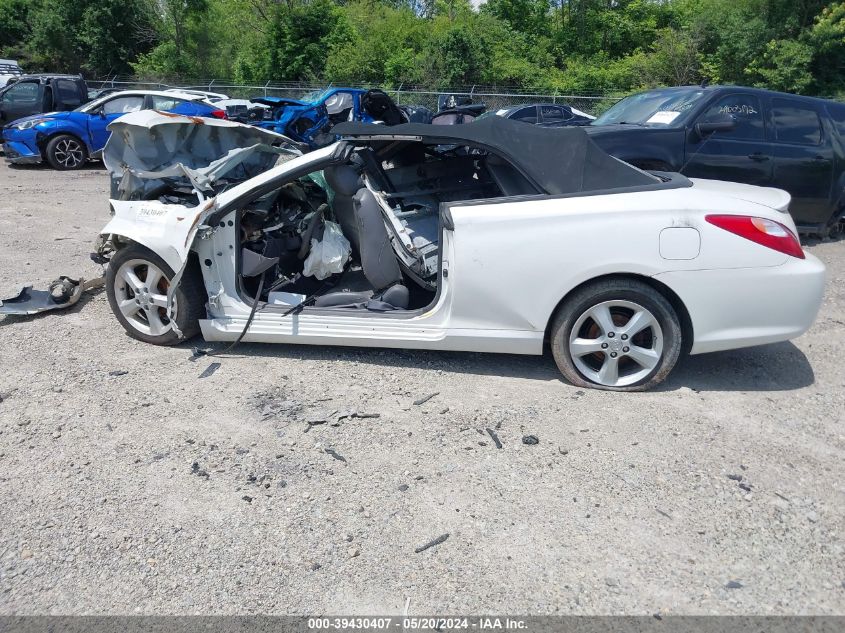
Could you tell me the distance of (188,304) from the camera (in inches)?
180

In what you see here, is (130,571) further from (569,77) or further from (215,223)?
(569,77)

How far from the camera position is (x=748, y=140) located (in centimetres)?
759

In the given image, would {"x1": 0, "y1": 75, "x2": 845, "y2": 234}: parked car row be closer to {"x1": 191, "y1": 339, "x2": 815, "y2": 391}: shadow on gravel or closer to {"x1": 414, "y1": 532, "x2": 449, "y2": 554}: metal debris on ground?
{"x1": 191, "y1": 339, "x2": 815, "y2": 391}: shadow on gravel

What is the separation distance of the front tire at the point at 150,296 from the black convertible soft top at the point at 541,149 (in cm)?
147

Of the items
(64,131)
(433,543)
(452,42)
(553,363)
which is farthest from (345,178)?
(452,42)

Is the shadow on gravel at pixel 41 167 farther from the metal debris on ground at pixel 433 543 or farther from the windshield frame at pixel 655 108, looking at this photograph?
the metal debris on ground at pixel 433 543

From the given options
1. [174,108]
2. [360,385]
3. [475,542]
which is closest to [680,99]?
[360,385]

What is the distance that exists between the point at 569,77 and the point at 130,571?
30926mm

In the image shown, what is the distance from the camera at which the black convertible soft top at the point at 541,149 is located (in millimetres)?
4199

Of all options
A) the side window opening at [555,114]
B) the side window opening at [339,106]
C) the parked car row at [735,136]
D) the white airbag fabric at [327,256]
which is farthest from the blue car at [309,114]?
the side window opening at [555,114]

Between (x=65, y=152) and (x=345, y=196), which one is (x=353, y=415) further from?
(x=65, y=152)

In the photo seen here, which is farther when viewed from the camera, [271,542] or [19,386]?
[19,386]

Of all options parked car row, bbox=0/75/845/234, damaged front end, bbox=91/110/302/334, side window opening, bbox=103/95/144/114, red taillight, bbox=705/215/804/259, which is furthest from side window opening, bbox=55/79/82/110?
red taillight, bbox=705/215/804/259

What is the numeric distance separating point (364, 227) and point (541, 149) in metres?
1.24
